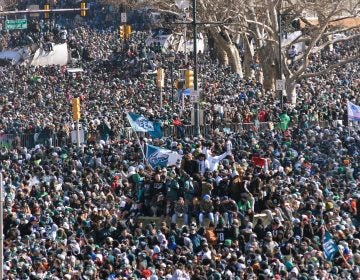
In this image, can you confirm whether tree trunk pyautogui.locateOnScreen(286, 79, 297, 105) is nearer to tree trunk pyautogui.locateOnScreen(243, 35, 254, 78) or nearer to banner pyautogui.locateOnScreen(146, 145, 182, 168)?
tree trunk pyautogui.locateOnScreen(243, 35, 254, 78)

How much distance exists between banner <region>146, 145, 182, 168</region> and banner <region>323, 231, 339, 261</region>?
7295 millimetres

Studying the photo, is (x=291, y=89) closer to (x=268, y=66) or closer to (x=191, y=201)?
(x=268, y=66)

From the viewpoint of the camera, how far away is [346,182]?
45656mm

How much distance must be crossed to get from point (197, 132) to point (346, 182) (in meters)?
8.74

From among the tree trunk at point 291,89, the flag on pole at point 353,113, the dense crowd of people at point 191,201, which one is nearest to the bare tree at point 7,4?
the tree trunk at point 291,89

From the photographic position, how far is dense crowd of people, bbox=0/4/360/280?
3878 cm

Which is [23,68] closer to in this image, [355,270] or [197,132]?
[197,132]

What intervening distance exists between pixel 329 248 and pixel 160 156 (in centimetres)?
845

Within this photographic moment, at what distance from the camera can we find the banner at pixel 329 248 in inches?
1564

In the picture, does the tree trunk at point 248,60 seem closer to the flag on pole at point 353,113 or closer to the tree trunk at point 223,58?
the tree trunk at point 223,58

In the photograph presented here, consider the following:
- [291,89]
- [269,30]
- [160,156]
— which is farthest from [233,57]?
[160,156]

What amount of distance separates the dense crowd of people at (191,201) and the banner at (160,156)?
22 cm

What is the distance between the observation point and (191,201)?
143ft

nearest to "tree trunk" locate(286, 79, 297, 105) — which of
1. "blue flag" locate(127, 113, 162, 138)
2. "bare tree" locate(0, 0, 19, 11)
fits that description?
"blue flag" locate(127, 113, 162, 138)
